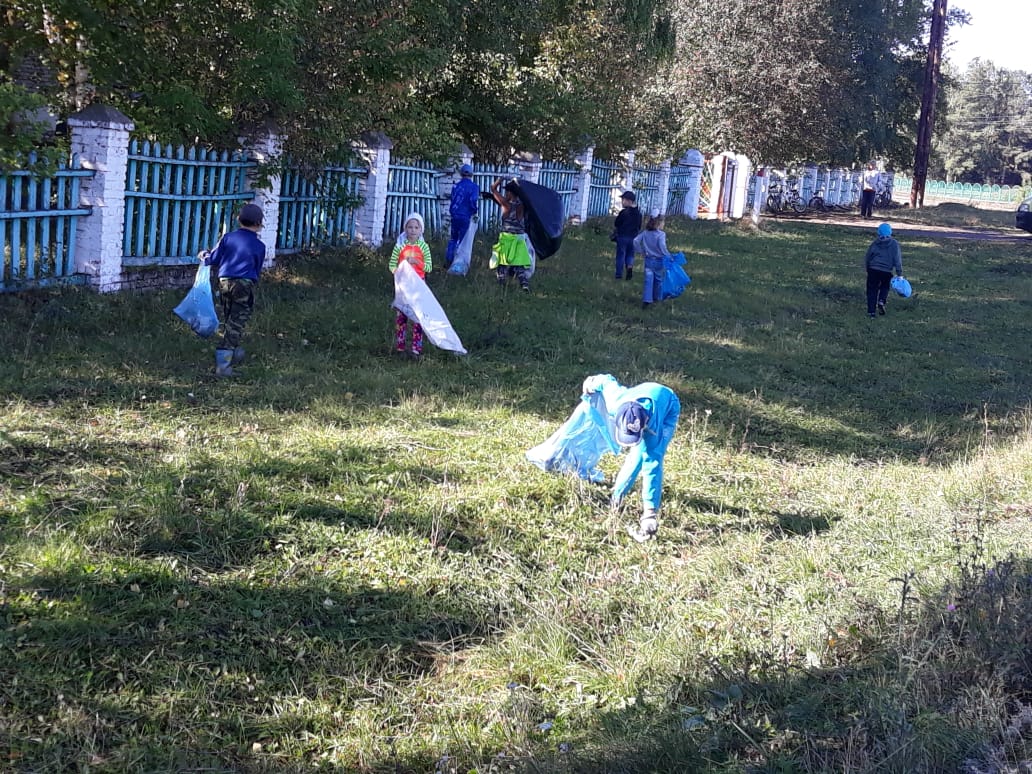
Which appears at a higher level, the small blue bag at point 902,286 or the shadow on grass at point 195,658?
the small blue bag at point 902,286

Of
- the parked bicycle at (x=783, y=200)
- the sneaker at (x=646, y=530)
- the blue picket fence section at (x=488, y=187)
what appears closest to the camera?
the sneaker at (x=646, y=530)

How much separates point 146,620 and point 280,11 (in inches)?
329

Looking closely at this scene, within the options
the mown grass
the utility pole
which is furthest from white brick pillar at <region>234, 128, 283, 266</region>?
the utility pole

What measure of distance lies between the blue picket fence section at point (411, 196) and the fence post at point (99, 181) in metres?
5.51

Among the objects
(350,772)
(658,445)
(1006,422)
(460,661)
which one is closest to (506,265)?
(1006,422)

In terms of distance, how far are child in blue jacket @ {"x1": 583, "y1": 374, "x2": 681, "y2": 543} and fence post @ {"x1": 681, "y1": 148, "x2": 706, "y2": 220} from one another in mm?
25749

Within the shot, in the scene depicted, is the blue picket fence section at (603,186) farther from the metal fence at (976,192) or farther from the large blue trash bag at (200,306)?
the metal fence at (976,192)

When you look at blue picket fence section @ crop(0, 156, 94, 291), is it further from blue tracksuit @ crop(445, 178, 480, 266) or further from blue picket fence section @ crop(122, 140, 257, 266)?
blue tracksuit @ crop(445, 178, 480, 266)

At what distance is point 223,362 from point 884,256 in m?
10.9

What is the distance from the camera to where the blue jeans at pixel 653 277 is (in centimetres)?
1360

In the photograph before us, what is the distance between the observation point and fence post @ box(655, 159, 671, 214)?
28.2 meters

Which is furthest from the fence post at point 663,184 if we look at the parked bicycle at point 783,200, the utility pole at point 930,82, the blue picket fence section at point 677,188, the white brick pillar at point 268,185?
the utility pole at point 930,82

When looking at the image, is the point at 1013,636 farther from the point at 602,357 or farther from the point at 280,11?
the point at 280,11

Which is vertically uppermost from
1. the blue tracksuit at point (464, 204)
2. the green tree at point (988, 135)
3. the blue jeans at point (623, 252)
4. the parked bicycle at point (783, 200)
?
the green tree at point (988, 135)
